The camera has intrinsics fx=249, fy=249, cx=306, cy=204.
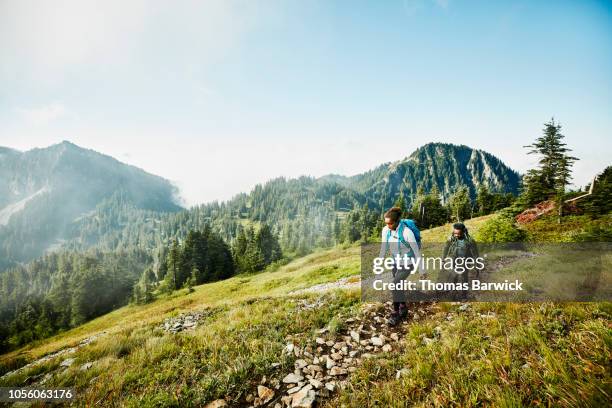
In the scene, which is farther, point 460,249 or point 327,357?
point 460,249

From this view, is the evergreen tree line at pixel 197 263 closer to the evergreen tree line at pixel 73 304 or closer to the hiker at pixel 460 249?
the evergreen tree line at pixel 73 304

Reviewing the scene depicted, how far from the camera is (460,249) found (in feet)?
28.0

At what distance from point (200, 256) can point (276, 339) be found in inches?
2525

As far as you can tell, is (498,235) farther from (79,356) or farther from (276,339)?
(79,356)

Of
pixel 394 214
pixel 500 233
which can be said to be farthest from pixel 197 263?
pixel 394 214

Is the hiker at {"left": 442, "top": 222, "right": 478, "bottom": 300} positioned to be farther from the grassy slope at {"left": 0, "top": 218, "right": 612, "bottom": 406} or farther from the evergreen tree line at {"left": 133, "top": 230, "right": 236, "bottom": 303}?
the evergreen tree line at {"left": 133, "top": 230, "right": 236, "bottom": 303}

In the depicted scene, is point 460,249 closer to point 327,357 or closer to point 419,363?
point 419,363

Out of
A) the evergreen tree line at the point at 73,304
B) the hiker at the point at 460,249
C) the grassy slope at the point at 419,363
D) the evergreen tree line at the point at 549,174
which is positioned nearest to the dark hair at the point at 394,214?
the hiker at the point at 460,249

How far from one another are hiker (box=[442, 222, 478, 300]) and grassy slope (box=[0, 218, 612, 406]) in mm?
1343

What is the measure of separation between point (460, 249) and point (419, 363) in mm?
5444

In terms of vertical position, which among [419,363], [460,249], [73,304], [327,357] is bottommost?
[73,304]

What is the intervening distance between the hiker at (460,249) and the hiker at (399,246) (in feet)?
8.49

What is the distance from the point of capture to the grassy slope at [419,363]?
3349mm

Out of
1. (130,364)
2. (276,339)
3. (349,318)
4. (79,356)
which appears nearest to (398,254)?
(349,318)
